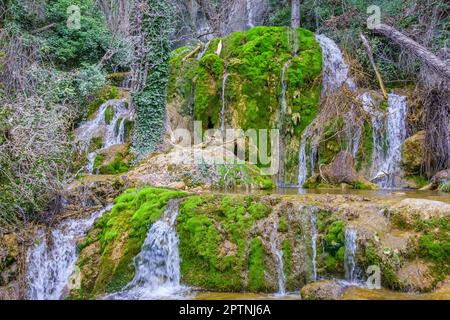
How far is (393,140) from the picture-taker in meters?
11.4

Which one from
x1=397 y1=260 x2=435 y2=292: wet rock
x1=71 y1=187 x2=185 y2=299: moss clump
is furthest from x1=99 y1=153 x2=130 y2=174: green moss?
x1=397 y1=260 x2=435 y2=292: wet rock

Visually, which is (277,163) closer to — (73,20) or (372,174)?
(372,174)

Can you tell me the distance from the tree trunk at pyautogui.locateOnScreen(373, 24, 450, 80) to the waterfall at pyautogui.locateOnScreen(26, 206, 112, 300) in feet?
28.1

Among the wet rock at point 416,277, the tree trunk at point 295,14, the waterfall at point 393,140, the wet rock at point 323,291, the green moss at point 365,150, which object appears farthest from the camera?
the tree trunk at point 295,14

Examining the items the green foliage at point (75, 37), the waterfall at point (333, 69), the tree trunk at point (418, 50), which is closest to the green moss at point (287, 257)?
the tree trunk at point (418, 50)

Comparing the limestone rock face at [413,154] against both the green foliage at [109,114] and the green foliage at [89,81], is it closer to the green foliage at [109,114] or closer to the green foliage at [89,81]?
the green foliage at [109,114]

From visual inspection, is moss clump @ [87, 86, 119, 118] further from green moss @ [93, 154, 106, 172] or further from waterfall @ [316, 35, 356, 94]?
waterfall @ [316, 35, 356, 94]

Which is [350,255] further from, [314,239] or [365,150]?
[365,150]

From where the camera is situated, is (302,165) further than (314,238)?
Yes

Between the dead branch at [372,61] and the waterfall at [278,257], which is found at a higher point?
the dead branch at [372,61]

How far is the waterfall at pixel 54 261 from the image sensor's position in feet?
21.2

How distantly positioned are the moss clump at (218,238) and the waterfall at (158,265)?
126 mm

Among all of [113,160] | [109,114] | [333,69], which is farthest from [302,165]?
[109,114]

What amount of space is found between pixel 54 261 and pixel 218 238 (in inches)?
106
